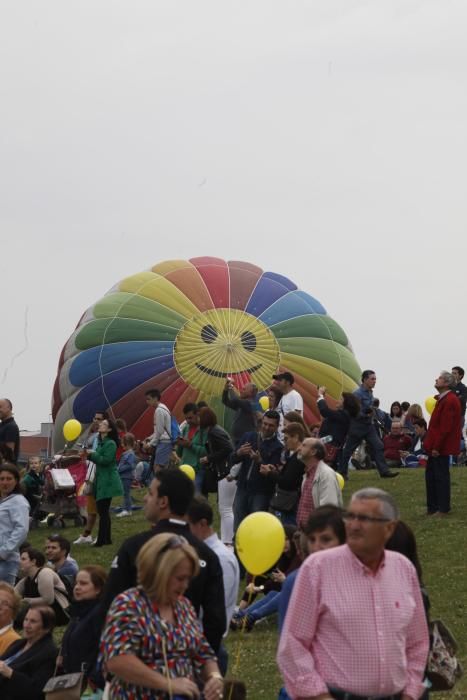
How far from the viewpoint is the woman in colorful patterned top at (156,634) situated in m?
4.77

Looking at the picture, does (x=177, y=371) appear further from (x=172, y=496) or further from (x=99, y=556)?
(x=172, y=496)

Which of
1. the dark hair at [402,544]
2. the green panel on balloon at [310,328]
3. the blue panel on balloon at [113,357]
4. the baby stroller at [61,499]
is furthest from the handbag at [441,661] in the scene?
the green panel on balloon at [310,328]

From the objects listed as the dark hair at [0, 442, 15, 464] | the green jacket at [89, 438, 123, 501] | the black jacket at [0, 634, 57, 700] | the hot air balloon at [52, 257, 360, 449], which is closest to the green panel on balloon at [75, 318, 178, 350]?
the hot air balloon at [52, 257, 360, 449]

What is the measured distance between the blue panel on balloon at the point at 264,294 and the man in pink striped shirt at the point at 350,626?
73.1 feet

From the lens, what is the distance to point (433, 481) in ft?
46.0

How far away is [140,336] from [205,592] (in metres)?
21.0

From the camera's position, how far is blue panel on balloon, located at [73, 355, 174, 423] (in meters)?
26.0

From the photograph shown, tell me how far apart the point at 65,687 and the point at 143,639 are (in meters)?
1.90

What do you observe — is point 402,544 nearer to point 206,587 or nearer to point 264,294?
point 206,587

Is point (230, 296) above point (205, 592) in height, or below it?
above

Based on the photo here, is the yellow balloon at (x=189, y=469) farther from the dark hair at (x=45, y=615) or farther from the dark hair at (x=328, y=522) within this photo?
the dark hair at (x=328, y=522)

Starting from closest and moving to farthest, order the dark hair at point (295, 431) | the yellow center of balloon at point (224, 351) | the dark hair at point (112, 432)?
1. the dark hair at point (295, 431)
2. the dark hair at point (112, 432)
3. the yellow center of balloon at point (224, 351)

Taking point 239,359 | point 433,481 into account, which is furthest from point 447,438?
point 239,359

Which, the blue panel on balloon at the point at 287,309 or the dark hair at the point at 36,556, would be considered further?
the blue panel on balloon at the point at 287,309
